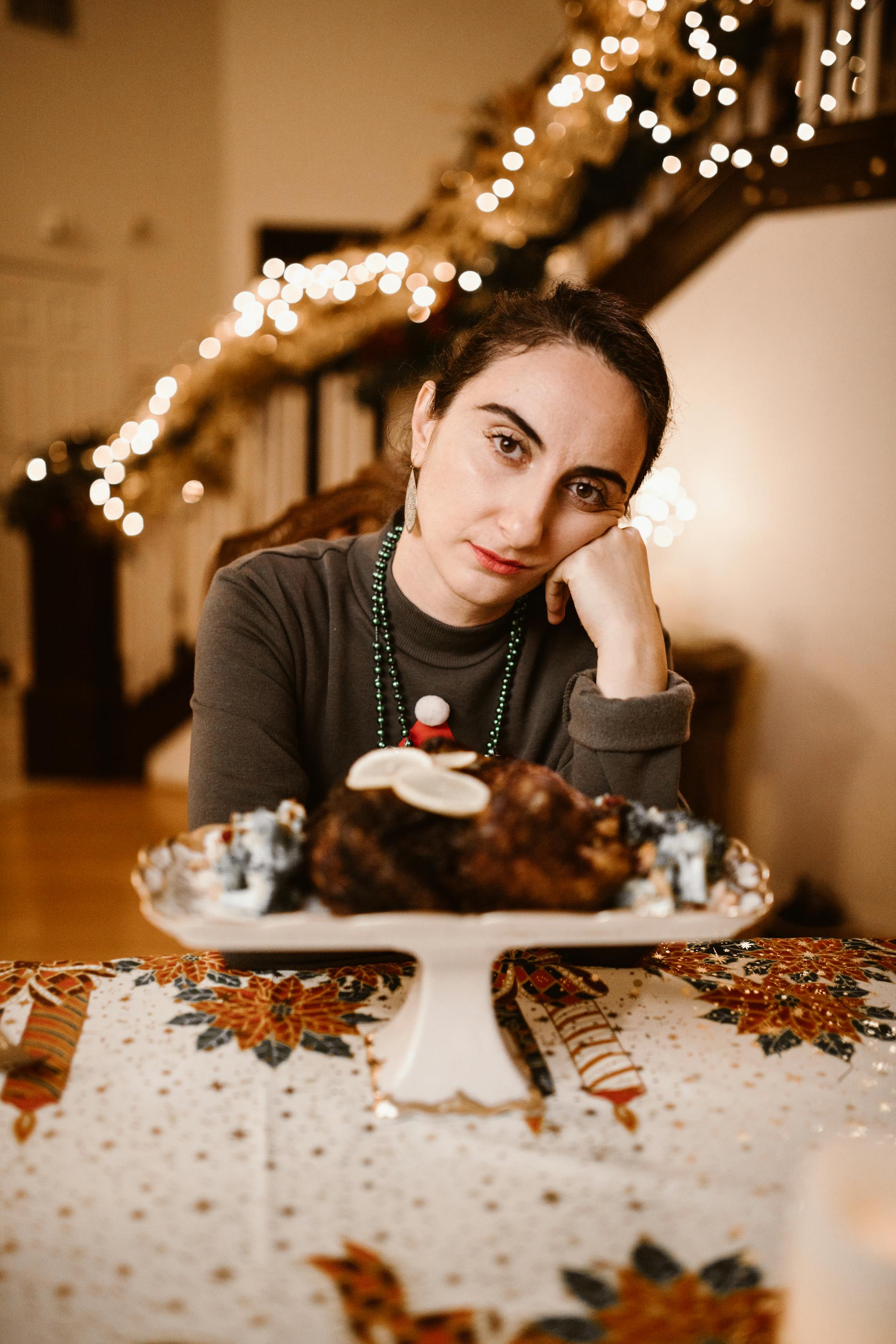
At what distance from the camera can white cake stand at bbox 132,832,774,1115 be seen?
59cm

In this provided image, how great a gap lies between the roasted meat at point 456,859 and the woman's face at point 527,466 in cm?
43

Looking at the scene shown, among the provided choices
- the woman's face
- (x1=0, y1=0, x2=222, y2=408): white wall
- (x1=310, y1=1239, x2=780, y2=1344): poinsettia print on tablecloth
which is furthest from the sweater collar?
(x1=0, y1=0, x2=222, y2=408): white wall

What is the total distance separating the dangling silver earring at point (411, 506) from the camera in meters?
1.15

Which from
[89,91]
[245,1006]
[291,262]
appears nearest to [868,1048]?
[245,1006]

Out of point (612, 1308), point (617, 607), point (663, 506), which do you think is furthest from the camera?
point (663, 506)

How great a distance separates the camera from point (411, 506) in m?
1.16

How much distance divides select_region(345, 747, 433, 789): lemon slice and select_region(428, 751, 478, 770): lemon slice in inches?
0.5

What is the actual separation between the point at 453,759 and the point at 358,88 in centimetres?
506

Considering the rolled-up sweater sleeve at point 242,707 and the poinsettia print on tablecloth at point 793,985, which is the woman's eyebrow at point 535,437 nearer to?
the rolled-up sweater sleeve at point 242,707

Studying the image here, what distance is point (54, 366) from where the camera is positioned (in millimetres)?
4926

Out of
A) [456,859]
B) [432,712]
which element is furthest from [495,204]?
[456,859]

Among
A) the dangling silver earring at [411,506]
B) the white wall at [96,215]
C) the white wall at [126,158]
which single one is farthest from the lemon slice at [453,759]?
the white wall at [126,158]

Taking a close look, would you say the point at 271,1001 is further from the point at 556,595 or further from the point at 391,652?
the point at 556,595

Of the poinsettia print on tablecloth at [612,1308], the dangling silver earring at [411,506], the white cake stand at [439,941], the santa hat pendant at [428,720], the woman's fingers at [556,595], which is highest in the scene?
the dangling silver earring at [411,506]
